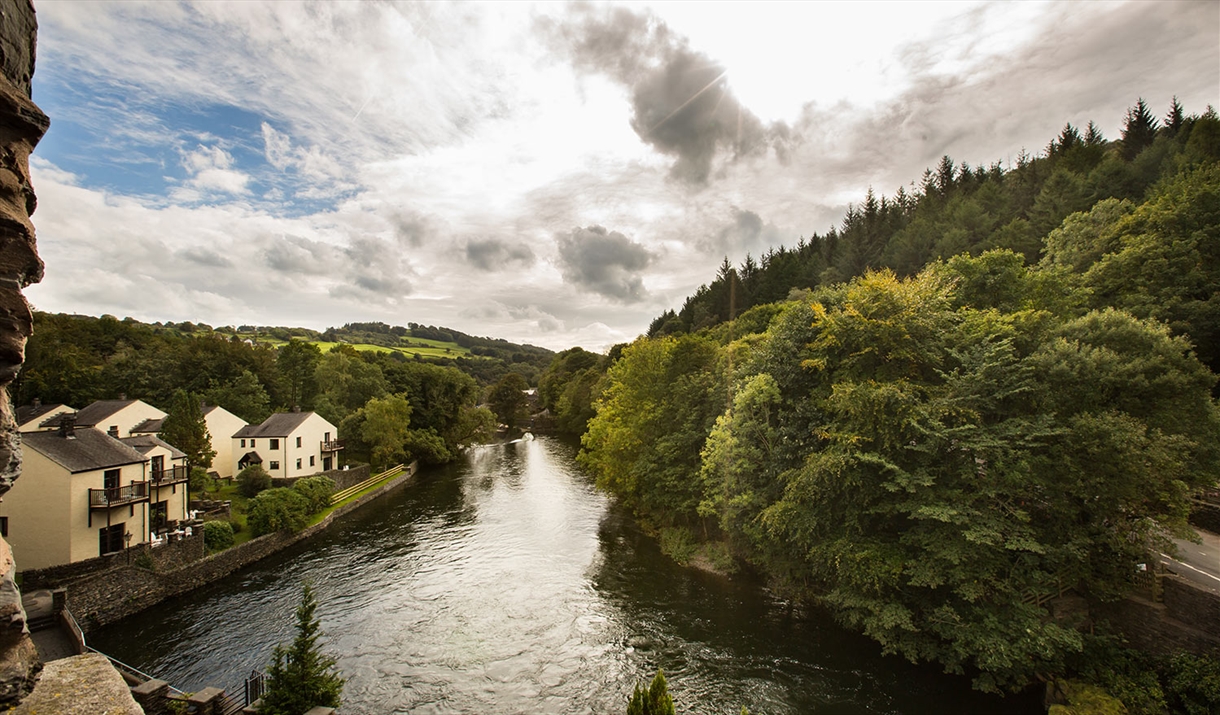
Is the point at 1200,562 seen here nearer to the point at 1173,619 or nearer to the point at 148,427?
the point at 1173,619

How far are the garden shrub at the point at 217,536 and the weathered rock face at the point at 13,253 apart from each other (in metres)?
26.0

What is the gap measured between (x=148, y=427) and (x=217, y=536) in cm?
2290

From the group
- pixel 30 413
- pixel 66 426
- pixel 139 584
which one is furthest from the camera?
pixel 30 413

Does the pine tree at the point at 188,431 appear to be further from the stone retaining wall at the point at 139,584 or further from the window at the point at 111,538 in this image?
the stone retaining wall at the point at 139,584

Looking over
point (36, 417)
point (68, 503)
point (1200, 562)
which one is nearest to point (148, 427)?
point (36, 417)

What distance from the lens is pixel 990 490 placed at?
52.2 ft

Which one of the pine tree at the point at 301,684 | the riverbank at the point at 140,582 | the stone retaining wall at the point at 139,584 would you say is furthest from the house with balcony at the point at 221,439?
the pine tree at the point at 301,684

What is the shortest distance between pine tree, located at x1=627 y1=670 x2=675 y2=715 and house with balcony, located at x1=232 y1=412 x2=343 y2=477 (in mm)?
41469

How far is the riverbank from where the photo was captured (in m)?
20.5

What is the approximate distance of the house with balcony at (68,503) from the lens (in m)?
21.9

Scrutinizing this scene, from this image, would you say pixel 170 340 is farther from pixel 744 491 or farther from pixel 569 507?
pixel 744 491

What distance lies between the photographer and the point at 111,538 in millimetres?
23875

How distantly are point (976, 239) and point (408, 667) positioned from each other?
64446 millimetres

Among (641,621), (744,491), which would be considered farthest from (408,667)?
(744,491)
